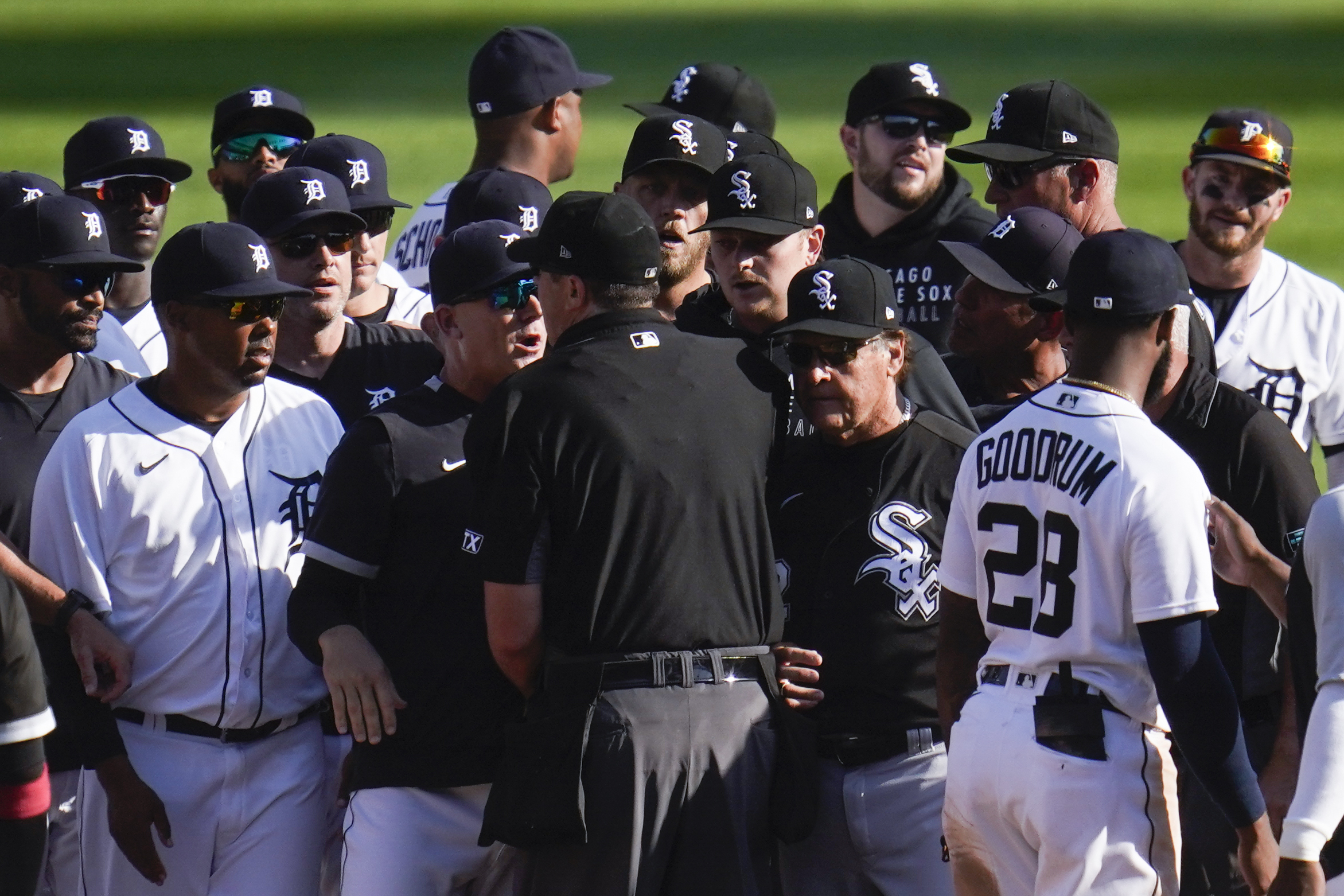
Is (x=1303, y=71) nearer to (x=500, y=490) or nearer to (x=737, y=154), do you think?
(x=737, y=154)

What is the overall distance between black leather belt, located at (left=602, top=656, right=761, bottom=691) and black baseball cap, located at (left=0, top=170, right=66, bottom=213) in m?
2.46

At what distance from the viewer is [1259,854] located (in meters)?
3.26

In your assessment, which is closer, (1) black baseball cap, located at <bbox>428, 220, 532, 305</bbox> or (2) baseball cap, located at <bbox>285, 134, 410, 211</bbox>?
(1) black baseball cap, located at <bbox>428, 220, 532, 305</bbox>

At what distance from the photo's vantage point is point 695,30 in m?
18.1

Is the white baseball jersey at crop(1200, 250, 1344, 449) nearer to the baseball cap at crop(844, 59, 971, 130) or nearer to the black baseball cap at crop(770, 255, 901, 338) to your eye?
the baseball cap at crop(844, 59, 971, 130)

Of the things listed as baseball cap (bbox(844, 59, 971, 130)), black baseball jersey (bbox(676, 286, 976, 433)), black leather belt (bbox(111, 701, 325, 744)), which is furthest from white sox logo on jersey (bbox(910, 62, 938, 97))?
black leather belt (bbox(111, 701, 325, 744))

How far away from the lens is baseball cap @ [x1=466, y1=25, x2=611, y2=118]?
6215mm

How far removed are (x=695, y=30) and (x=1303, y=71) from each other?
5.93 meters

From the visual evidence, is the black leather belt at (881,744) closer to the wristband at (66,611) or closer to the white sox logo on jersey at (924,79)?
the wristband at (66,611)

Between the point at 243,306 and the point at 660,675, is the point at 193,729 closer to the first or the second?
the point at 243,306

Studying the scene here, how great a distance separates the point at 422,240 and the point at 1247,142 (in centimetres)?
285

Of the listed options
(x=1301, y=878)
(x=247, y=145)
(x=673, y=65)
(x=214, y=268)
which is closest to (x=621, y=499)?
(x=214, y=268)

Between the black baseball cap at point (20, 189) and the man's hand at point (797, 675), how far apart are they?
2601mm

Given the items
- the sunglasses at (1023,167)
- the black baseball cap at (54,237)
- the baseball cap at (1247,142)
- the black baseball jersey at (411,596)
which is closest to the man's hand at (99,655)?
the black baseball jersey at (411,596)
